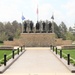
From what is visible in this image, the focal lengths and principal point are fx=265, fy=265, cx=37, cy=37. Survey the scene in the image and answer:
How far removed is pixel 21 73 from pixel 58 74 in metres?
1.78

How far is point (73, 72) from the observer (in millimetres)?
12852

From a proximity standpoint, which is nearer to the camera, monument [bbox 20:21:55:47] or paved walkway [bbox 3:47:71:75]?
paved walkway [bbox 3:47:71:75]

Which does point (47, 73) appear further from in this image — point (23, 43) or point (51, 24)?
point (51, 24)

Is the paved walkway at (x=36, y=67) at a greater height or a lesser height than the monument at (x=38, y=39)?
lesser

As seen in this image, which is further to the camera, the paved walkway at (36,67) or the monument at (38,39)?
the monument at (38,39)

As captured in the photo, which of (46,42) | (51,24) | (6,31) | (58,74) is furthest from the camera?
(6,31)

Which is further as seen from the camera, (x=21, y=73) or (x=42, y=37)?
(x=42, y=37)

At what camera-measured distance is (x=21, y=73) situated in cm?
1262

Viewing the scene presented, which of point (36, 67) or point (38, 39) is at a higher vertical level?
point (38, 39)

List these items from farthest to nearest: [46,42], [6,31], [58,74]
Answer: [6,31] → [46,42] → [58,74]

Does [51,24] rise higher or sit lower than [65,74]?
higher

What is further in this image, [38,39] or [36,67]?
[38,39]

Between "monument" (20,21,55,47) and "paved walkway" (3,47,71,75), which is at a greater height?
"monument" (20,21,55,47)

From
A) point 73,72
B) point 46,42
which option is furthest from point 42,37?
point 73,72
